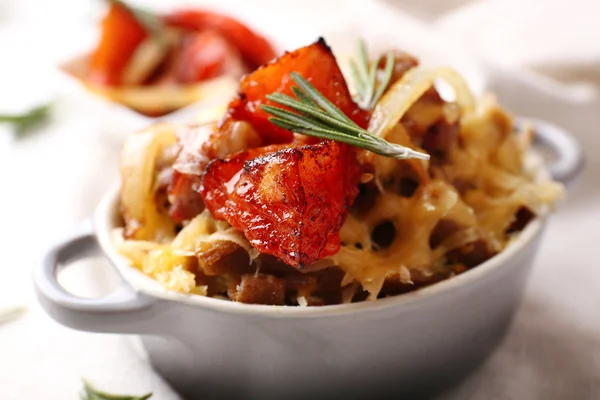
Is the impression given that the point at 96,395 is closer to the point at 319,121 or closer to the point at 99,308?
the point at 99,308

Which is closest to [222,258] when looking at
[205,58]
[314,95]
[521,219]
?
[314,95]

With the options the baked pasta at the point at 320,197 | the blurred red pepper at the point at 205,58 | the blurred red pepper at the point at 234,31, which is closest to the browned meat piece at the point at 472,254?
the baked pasta at the point at 320,197

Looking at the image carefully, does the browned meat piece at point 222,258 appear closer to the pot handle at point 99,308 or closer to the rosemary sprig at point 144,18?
the pot handle at point 99,308

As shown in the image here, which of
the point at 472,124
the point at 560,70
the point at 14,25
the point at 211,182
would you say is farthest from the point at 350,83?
the point at 14,25

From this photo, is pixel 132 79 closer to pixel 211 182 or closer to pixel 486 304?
pixel 211 182

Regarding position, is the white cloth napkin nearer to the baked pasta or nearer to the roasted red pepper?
the baked pasta

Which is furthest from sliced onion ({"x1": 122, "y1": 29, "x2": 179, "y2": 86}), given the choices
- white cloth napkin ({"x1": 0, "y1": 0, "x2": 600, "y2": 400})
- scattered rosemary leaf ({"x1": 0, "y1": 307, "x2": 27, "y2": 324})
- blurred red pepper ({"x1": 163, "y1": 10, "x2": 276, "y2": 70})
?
scattered rosemary leaf ({"x1": 0, "y1": 307, "x2": 27, "y2": 324})
